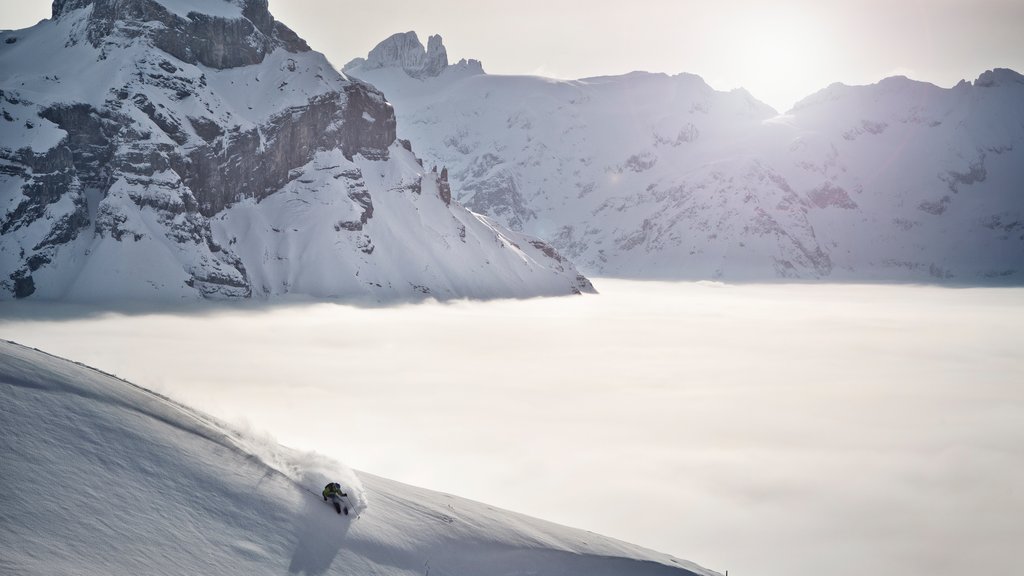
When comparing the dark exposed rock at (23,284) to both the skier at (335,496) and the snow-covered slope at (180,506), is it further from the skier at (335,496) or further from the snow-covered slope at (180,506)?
the skier at (335,496)

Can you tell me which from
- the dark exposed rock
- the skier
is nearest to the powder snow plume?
the skier

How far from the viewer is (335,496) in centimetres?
1568

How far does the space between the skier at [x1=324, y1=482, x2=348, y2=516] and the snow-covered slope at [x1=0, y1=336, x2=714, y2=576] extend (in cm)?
22

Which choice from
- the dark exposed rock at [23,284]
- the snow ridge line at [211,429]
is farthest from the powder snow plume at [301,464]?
the dark exposed rock at [23,284]

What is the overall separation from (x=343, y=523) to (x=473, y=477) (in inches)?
2142

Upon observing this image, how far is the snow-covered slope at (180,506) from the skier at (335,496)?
223mm

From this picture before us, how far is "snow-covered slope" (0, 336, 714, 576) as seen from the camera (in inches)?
430

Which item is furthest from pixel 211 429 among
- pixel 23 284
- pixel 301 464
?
pixel 23 284

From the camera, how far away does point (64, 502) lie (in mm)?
A: 11156

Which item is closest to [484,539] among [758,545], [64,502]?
[64,502]

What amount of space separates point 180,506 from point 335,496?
11.9 feet

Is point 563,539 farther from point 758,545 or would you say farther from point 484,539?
point 758,545

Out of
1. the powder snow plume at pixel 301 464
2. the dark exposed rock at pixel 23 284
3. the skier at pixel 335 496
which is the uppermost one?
the powder snow plume at pixel 301 464

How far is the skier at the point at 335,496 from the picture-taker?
51.3 ft
